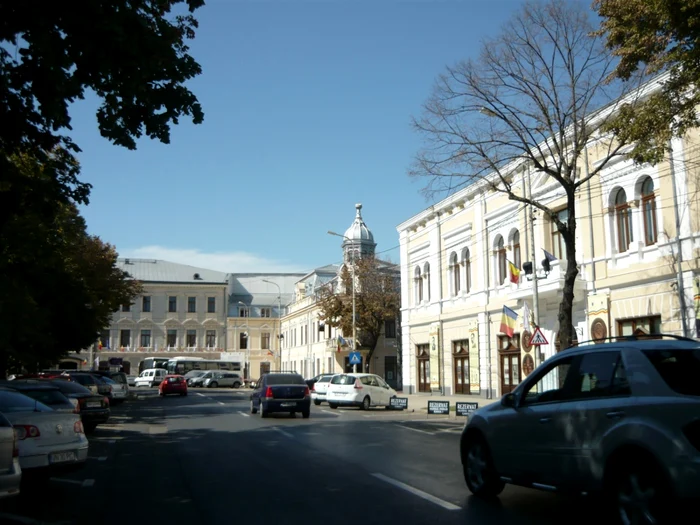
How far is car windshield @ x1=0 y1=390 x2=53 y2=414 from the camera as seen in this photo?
11.1 metres

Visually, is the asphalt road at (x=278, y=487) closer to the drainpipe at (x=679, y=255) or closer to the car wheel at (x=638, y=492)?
the car wheel at (x=638, y=492)

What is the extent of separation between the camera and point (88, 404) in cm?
2080

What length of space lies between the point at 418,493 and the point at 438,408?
60.2 feet

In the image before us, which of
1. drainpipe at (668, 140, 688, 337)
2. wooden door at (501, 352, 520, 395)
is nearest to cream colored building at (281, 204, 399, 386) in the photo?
wooden door at (501, 352, 520, 395)

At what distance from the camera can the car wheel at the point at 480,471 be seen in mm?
9234

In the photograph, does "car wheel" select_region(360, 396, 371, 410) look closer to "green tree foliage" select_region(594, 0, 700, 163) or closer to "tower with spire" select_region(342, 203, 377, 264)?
"green tree foliage" select_region(594, 0, 700, 163)

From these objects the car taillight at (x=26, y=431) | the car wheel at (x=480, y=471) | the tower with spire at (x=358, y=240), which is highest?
the tower with spire at (x=358, y=240)

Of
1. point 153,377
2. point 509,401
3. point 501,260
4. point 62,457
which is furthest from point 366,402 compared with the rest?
point 153,377

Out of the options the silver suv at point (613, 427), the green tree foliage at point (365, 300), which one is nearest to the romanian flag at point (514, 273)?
the silver suv at point (613, 427)

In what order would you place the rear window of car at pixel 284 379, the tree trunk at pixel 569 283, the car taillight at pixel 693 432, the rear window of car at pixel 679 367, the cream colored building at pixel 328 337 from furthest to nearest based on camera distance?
1. the cream colored building at pixel 328 337
2. the rear window of car at pixel 284 379
3. the tree trunk at pixel 569 283
4. the rear window of car at pixel 679 367
5. the car taillight at pixel 693 432

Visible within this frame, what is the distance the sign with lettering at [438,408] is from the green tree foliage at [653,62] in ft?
46.9

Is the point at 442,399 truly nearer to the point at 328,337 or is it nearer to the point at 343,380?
the point at 343,380

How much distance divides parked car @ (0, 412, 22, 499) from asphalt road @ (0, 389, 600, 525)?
73cm

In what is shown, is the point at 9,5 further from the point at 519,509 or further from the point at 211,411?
the point at 211,411
